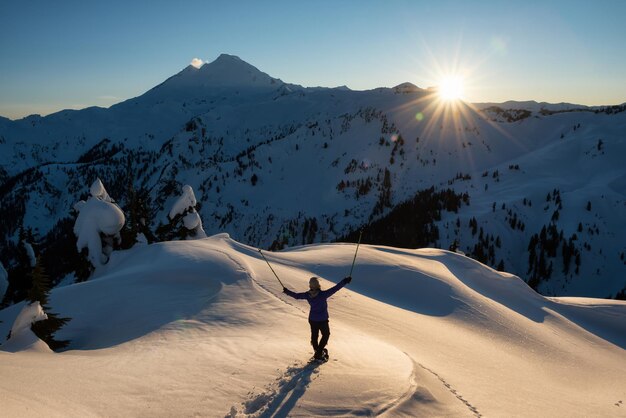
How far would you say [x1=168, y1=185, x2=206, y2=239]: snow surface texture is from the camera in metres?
29.8

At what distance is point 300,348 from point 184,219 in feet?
75.5

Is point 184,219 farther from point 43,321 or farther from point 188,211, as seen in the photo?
point 43,321

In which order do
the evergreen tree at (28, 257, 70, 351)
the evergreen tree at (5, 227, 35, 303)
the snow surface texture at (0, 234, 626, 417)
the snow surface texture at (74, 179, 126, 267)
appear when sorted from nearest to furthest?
the snow surface texture at (0, 234, 626, 417) < the evergreen tree at (28, 257, 70, 351) < the snow surface texture at (74, 179, 126, 267) < the evergreen tree at (5, 227, 35, 303)

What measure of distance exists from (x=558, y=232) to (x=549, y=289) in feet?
32.8

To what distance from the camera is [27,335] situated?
10.0 metres

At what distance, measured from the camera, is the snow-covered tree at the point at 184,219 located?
2983 cm

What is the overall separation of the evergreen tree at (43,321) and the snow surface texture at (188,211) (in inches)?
710

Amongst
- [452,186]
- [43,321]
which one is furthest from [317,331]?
[452,186]

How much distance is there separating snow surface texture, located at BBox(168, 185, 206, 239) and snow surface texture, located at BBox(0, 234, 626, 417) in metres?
7.45

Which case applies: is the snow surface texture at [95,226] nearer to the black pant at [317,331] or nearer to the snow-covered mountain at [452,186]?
the snow-covered mountain at [452,186]

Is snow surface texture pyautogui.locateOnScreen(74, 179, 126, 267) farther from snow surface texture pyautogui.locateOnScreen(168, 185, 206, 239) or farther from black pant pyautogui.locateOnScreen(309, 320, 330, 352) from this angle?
black pant pyautogui.locateOnScreen(309, 320, 330, 352)

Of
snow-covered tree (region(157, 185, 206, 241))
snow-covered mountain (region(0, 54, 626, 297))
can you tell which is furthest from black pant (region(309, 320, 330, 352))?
snow-covered tree (region(157, 185, 206, 241))

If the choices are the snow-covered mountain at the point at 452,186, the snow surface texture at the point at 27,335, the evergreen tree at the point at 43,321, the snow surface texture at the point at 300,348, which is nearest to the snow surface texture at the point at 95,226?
the snow surface texture at the point at 300,348

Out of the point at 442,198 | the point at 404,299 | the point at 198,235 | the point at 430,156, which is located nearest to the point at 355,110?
the point at 430,156
